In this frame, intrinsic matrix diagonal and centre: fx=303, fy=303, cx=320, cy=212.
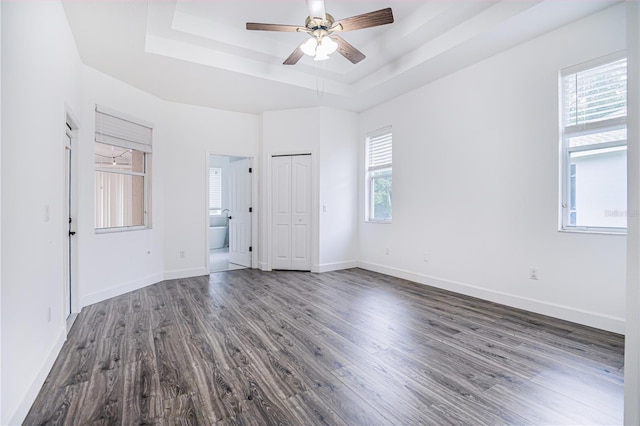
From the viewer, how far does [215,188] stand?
9234 millimetres

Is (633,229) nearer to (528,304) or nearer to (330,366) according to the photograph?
(330,366)

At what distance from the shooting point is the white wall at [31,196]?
1.57 meters

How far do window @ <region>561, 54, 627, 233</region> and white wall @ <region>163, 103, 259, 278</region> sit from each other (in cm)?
478

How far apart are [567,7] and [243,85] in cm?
364

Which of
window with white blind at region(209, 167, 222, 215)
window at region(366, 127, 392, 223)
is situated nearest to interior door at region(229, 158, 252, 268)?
window at region(366, 127, 392, 223)

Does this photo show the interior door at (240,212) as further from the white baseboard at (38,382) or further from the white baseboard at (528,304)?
the white baseboard at (38,382)

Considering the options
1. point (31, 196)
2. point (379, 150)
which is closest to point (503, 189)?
point (379, 150)

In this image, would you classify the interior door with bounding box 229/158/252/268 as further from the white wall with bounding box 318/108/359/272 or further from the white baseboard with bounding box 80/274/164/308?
the white baseboard with bounding box 80/274/164/308

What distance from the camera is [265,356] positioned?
235 cm

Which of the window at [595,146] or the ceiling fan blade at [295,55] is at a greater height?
the ceiling fan blade at [295,55]

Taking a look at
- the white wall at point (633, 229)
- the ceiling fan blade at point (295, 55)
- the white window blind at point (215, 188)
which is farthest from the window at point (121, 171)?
the white wall at point (633, 229)

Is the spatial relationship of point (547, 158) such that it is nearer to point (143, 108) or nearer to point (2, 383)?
point (2, 383)

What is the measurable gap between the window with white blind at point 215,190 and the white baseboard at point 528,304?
6.25 meters

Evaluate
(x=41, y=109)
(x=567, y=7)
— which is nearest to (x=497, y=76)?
(x=567, y=7)
